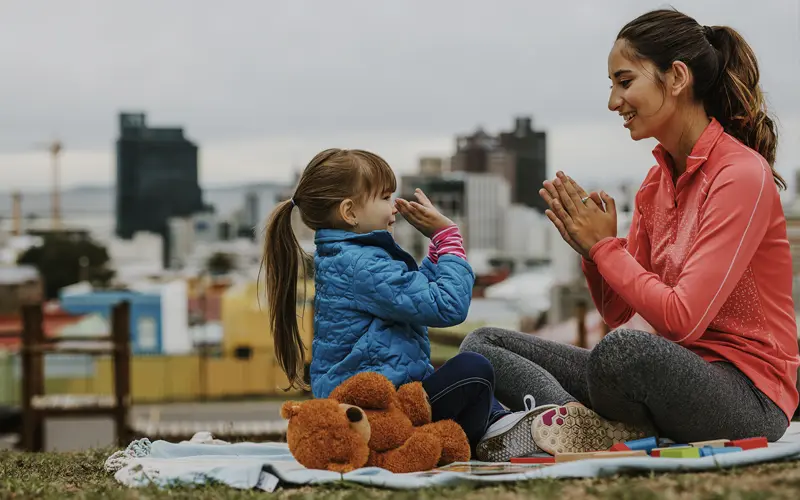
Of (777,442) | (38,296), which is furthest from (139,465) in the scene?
(38,296)

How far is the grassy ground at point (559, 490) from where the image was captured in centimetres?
229

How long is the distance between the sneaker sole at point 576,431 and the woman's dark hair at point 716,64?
A: 88cm

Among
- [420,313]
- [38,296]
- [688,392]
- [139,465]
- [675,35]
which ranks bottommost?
[38,296]

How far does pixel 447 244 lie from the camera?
315 cm

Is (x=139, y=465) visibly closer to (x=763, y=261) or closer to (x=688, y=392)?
(x=688, y=392)

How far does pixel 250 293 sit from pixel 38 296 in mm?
26294

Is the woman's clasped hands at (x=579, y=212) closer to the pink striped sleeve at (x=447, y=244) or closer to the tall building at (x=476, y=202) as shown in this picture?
the pink striped sleeve at (x=447, y=244)

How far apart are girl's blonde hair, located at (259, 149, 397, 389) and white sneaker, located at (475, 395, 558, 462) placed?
2.05 feet

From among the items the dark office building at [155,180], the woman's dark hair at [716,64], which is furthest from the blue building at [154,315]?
the dark office building at [155,180]

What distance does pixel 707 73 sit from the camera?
312 cm

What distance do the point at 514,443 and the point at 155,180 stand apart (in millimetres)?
112896

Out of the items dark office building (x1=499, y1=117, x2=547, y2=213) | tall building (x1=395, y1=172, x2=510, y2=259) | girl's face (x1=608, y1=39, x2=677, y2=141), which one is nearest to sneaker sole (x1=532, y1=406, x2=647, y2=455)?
girl's face (x1=608, y1=39, x2=677, y2=141)

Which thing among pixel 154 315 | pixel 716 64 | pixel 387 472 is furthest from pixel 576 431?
pixel 154 315

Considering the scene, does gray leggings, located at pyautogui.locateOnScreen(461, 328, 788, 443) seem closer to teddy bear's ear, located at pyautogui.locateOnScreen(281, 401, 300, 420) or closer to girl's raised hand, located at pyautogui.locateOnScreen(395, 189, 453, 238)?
girl's raised hand, located at pyautogui.locateOnScreen(395, 189, 453, 238)
